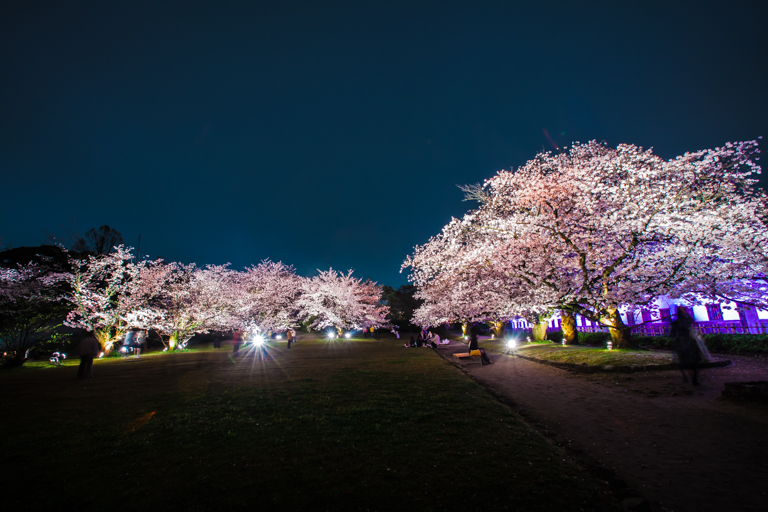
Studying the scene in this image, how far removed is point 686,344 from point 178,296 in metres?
37.2

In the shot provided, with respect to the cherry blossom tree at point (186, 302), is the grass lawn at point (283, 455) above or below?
below

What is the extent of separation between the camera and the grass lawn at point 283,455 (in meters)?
3.57

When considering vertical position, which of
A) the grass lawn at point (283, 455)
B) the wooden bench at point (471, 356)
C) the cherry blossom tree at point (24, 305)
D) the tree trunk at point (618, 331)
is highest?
the cherry blossom tree at point (24, 305)

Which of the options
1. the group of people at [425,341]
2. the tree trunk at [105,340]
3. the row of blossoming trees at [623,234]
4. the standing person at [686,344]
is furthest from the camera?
the group of people at [425,341]

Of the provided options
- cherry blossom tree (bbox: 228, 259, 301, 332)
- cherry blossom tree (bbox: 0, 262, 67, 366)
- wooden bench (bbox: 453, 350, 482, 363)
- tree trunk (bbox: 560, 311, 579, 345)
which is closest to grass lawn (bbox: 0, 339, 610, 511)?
wooden bench (bbox: 453, 350, 482, 363)

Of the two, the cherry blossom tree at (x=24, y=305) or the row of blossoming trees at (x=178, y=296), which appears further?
the row of blossoming trees at (x=178, y=296)

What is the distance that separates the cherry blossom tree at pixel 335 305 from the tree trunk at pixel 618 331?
110 ft

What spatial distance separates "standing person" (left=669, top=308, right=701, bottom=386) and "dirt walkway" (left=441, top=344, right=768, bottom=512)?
52 centimetres

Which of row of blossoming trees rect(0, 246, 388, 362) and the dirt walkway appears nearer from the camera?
the dirt walkway

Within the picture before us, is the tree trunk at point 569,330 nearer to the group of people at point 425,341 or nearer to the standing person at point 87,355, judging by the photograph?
the group of people at point 425,341

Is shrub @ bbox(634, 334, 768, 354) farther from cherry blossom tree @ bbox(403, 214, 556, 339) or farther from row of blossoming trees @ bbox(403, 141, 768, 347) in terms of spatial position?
cherry blossom tree @ bbox(403, 214, 556, 339)

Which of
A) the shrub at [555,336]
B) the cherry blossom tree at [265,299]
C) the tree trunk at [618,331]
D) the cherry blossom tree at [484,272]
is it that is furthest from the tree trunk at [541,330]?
the cherry blossom tree at [265,299]

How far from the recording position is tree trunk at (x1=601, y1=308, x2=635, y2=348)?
1600 centimetres

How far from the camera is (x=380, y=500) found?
348 centimetres
